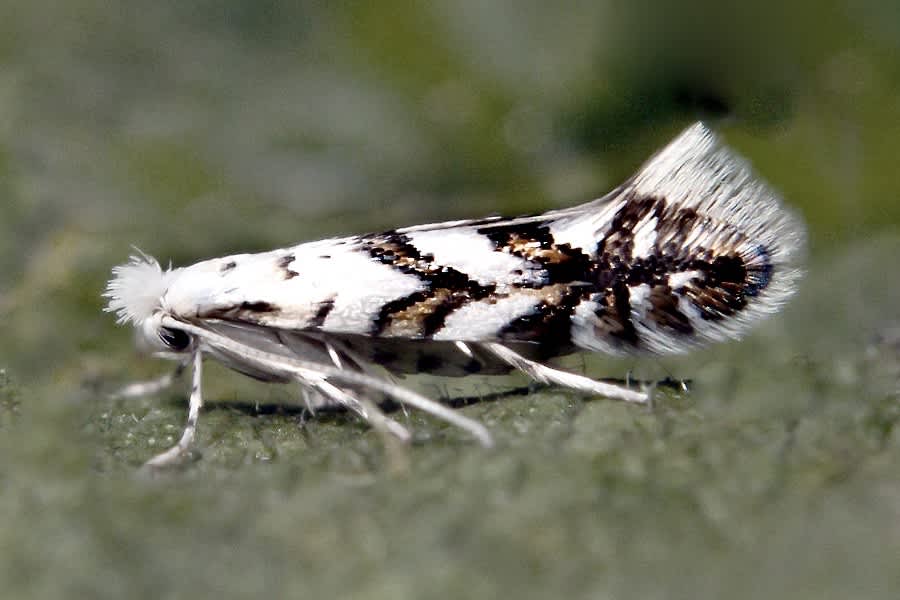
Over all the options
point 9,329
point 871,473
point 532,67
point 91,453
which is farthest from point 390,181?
point 871,473

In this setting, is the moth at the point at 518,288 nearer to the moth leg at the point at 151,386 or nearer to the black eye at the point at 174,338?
the black eye at the point at 174,338

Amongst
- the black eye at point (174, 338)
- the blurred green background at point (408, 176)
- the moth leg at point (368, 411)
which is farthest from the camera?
the black eye at point (174, 338)

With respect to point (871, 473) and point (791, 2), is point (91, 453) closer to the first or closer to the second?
point (871, 473)

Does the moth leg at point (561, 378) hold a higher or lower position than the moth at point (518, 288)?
lower

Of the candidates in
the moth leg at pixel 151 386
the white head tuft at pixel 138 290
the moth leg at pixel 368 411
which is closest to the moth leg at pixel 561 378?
the moth leg at pixel 368 411

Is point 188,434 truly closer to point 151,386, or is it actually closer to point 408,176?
point 151,386

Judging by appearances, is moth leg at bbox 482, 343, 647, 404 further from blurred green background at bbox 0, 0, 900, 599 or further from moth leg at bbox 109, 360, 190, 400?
moth leg at bbox 109, 360, 190, 400

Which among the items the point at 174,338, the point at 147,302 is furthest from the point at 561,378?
the point at 147,302
